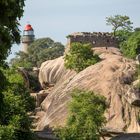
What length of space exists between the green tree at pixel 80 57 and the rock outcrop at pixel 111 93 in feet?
11.2

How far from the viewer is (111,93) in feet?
142

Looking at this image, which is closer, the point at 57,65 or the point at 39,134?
the point at 39,134

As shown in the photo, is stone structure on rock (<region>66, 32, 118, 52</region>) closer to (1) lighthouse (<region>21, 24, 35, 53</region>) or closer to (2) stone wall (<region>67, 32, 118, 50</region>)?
(2) stone wall (<region>67, 32, 118, 50</region>)

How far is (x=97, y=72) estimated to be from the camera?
46250 mm

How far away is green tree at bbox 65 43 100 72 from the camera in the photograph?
5306 centimetres

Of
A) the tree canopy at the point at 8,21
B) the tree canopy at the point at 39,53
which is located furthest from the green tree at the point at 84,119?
the tree canopy at the point at 39,53

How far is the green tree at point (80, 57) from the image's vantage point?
53062mm

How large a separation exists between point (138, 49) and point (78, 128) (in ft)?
102

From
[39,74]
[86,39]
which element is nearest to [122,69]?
[86,39]

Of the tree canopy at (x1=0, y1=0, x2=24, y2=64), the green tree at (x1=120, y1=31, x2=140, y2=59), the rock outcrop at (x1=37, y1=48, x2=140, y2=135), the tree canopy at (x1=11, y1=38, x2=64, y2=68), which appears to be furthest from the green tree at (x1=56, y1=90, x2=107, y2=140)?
the tree canopy at (x1=11, y1=38, x2=64, y2=68)

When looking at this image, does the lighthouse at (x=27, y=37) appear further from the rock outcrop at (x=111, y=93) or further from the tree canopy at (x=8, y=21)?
the tree canopy at (x=8, y=21)

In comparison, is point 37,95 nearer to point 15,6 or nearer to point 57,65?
point 57,65

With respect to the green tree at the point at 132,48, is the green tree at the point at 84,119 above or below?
below

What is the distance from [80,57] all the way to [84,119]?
1867 centimetres
